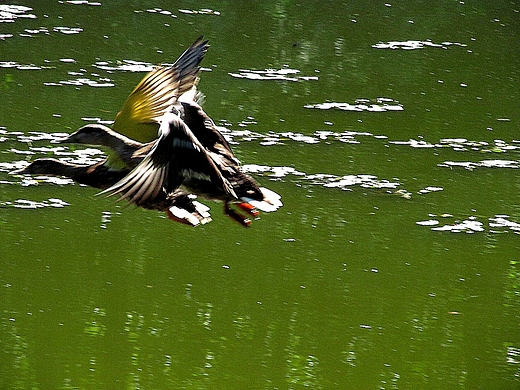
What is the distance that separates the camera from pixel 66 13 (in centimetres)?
966

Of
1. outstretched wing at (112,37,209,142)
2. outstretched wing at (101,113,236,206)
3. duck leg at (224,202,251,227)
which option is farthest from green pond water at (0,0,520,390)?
outstretched wing at (101,113,236,206)

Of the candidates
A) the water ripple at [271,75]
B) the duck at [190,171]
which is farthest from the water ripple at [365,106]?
the duck at [190,171]

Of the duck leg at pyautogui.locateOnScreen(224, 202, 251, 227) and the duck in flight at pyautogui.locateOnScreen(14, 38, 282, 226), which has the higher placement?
the duck in flight at pyautogui.locateOnScreen(14, 38, 282, 226)

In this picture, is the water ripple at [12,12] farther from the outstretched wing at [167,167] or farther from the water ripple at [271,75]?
the outstretched wing at [167,167]

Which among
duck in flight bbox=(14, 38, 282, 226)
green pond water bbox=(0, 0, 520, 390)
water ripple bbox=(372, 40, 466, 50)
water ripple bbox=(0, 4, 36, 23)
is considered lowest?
green pond water bbox=(0, 0, 520, 390)

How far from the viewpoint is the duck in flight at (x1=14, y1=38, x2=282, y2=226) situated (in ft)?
12.7

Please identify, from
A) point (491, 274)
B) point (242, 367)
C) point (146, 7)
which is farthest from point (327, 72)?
point (242, 367)

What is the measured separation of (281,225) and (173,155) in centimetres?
245

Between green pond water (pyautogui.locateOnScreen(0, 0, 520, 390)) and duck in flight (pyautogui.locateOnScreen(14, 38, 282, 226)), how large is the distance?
0.83 meters

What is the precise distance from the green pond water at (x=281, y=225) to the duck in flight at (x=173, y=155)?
830 mm

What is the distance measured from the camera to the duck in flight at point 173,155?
3.86 meters

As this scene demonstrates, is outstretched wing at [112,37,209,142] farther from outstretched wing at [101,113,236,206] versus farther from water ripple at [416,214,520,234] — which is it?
water ripple at [416,214,520,234]

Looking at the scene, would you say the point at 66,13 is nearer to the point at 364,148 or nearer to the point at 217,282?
the point at 364,148

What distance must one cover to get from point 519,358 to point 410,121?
3.14m
